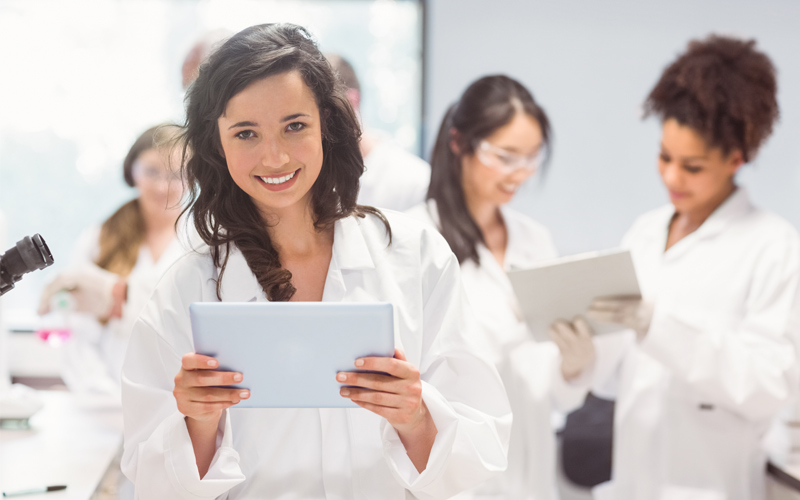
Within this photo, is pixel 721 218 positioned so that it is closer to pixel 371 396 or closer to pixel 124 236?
pixel 371 396

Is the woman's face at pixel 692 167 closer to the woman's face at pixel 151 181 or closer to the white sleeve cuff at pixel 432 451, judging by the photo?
the white sleeve cuff at pixel 432 451

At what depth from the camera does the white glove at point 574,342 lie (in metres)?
2.24

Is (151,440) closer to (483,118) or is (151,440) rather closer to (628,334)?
(483,118)

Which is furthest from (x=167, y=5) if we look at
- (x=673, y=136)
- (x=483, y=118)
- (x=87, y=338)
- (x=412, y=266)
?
(x=412, y=266)

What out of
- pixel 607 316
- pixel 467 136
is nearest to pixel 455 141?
pixel 467 136

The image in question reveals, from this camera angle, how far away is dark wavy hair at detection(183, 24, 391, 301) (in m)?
1.32

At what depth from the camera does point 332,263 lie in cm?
145

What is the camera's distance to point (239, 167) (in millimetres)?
1335

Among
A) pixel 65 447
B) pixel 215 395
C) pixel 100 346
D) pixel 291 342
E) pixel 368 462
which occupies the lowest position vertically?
pixel 100 346

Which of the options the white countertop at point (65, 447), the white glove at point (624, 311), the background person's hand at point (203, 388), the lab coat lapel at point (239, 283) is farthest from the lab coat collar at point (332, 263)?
the white glove at point (624, 311)

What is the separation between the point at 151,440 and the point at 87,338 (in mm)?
1913

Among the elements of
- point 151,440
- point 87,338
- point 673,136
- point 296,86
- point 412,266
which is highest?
point 296,86

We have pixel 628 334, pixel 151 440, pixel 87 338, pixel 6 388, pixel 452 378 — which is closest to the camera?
pixel 151 440

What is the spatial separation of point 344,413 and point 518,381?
3.43 feet
